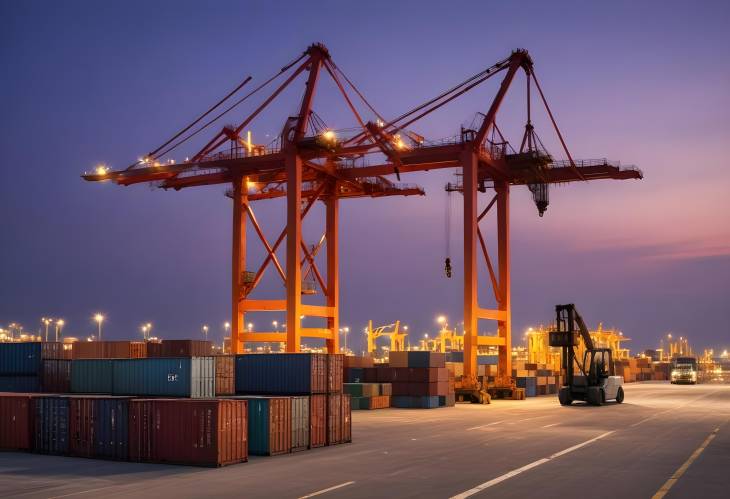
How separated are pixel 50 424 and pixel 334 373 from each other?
30.7 ft

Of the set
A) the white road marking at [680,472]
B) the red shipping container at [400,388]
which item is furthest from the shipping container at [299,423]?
the red shipping container at [400,388]

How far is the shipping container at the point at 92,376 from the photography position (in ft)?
94.1

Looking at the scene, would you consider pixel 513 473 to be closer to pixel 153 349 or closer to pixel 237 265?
pixel 153 349

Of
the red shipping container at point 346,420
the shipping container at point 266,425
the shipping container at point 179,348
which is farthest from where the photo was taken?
the shipping container at point 179,348

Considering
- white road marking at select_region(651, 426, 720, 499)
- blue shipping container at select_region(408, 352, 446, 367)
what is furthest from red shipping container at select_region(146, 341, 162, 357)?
white road marking at select_region(651, 426, 720, 499)

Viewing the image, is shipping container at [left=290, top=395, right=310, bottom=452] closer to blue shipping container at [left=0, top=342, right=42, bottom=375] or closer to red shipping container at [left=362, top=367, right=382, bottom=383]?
blue shipping container at [left=0, top=342, right=42, bottom=375]

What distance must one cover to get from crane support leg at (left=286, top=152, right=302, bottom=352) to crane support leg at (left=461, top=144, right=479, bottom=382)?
1255cm

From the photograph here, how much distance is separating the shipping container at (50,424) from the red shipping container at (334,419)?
8.21 metres

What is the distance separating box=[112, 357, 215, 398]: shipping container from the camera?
1012 inches

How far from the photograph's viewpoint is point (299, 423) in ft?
82.4

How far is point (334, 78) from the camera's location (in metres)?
66.6

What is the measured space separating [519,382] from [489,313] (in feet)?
23.2

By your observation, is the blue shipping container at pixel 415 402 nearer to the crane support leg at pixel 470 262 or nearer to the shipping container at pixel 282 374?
the crane support leg at pixel 470 262

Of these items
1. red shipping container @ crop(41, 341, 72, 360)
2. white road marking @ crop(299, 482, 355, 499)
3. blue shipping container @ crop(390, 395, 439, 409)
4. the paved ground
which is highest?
red shipping container @ crop(41, 341, 72, 360)
